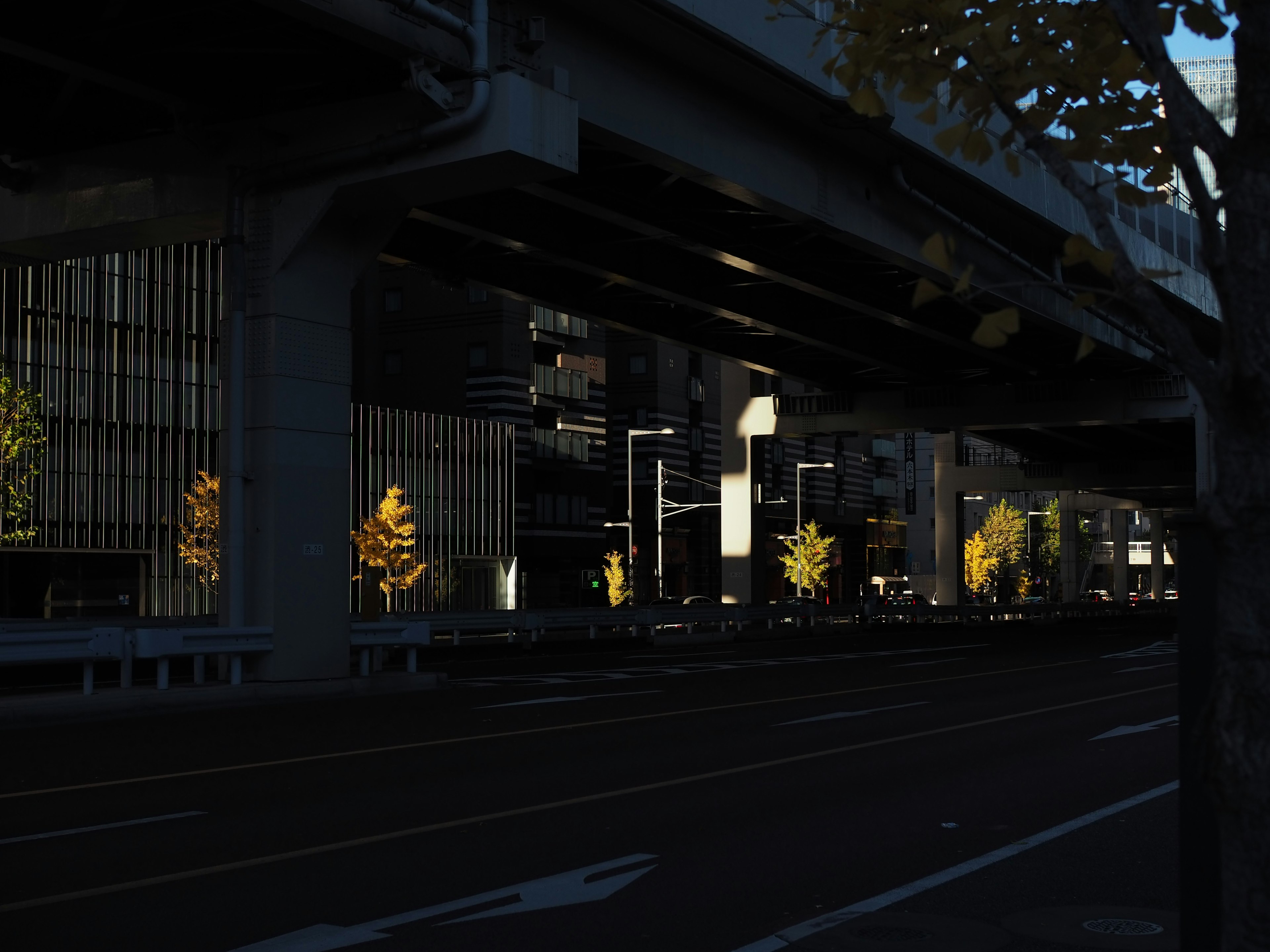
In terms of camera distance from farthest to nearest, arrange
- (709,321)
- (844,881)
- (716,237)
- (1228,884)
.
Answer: (709,321) < (716,237) < (844,881) < (1228,884)

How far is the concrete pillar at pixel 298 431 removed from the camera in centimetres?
2166

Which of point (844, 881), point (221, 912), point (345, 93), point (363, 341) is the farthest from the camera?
point (363, 341)

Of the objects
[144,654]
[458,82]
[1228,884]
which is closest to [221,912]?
[1228,884]

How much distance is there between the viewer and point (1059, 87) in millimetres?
5754

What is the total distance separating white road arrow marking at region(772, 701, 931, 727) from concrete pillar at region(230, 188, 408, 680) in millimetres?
7646

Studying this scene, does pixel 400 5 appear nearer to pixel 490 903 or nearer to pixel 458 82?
pixel 458 82

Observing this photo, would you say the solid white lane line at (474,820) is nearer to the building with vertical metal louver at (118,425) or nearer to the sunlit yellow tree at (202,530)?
the building with vertical metal louver at (118,425)

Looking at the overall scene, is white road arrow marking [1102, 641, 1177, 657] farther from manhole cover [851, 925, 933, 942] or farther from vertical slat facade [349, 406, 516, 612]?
vertical slat facade [349, 406, 516, 612]

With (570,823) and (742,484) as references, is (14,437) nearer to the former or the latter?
(742,484)

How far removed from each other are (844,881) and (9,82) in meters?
18.9

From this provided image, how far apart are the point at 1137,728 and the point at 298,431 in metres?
12.0

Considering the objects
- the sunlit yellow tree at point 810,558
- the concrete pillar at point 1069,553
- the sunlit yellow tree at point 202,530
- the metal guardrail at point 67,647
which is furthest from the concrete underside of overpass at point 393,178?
the concrete pillar at point 1069,553

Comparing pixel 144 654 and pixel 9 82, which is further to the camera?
pixel 9 82

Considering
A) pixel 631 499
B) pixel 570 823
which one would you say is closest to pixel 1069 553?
pixel 631 499
